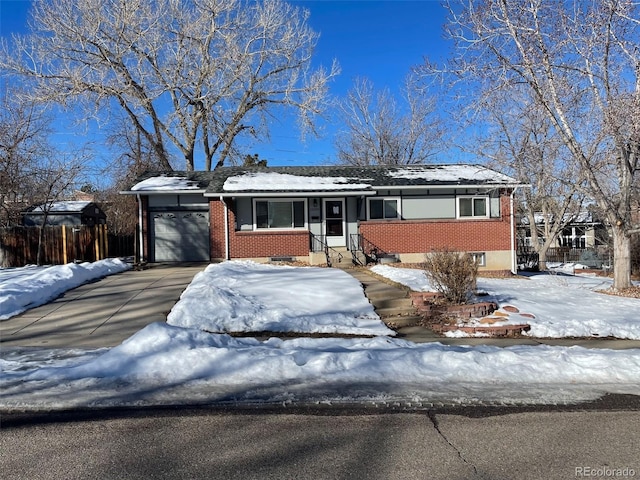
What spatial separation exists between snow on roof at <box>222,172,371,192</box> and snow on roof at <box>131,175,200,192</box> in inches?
70.1

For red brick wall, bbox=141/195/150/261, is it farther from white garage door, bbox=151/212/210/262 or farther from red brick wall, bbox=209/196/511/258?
red brick wall, bbox=209/196/511/258

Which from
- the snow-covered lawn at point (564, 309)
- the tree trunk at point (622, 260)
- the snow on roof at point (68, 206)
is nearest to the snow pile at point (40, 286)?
the snow-covered lawn at point (564, 309)

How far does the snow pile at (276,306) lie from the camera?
8.44m

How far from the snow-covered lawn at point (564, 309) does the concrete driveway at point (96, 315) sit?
578 cm

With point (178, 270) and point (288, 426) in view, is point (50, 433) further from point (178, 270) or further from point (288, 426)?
point (178, 270)

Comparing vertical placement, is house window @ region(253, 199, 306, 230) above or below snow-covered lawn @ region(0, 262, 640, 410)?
above

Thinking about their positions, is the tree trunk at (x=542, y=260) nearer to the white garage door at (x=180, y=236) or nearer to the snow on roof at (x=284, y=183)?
the snow on roof at (x=284, y=183)

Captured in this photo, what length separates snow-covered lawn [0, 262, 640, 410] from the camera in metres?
5.04

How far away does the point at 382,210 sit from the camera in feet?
66.1

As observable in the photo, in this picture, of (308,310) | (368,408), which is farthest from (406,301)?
(368,408)

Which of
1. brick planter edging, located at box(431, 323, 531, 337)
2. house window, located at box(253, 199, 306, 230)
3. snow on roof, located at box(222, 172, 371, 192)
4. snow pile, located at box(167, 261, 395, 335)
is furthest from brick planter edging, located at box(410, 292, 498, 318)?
house window, located at box(253, 199, 306, 230)

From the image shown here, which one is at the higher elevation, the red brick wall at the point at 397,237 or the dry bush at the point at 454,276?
the red brick wall at the point at 397,237

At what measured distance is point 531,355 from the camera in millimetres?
6285

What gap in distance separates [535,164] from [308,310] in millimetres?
10874
